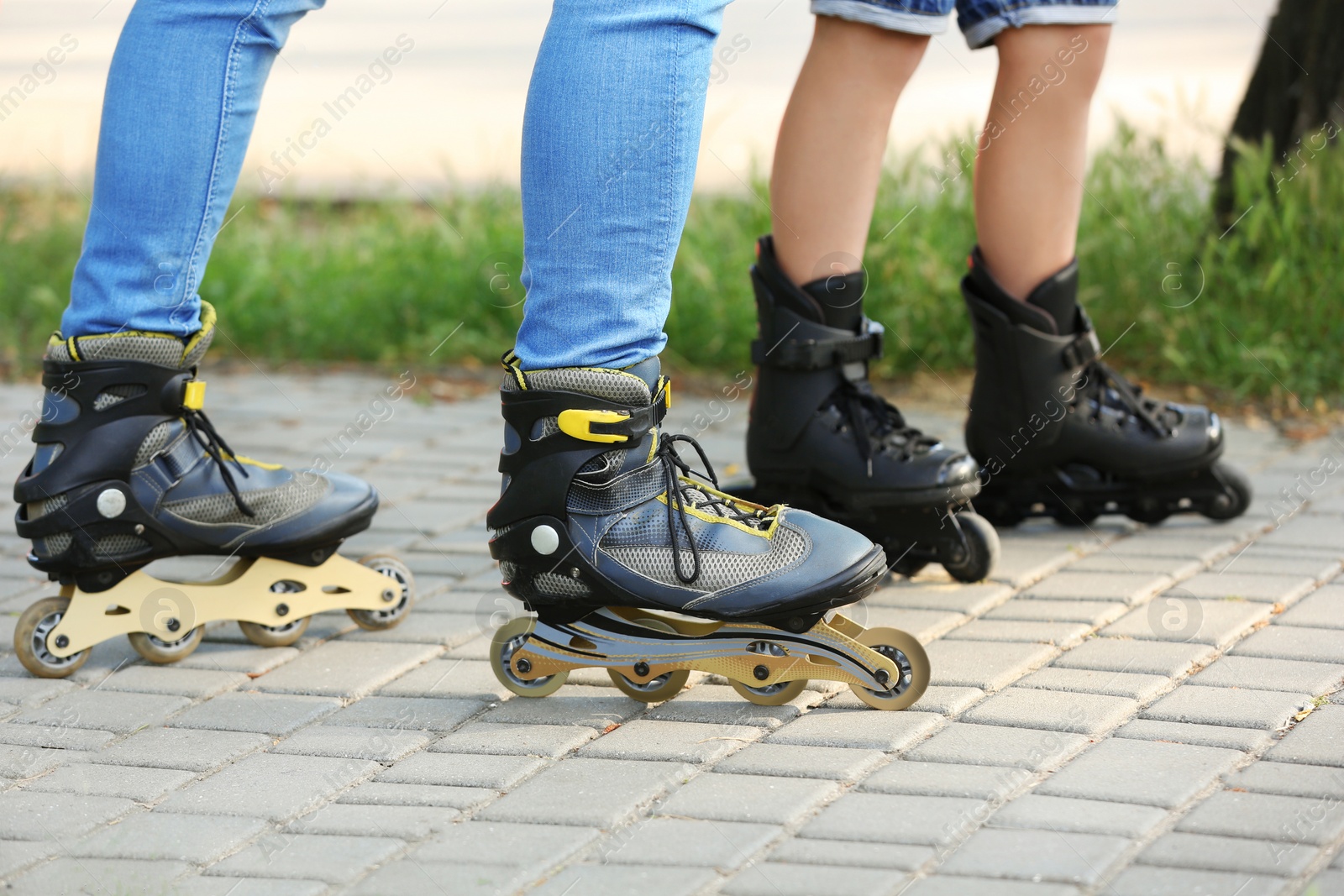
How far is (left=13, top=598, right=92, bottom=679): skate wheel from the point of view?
7.73ft

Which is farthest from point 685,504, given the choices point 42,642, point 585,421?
point 42,642

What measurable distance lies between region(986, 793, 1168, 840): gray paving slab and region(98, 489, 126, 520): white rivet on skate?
1.49 meters

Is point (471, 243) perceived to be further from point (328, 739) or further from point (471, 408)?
point (328, 739)

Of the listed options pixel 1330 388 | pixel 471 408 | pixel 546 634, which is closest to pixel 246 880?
pixel 546 634

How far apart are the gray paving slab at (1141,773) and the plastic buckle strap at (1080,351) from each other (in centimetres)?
125

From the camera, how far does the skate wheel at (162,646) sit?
2.43 m

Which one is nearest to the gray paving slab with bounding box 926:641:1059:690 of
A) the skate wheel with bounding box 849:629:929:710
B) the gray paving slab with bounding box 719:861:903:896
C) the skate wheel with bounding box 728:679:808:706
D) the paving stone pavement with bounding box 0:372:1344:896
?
the paving stone pavement with bounding box 0:372:1344:896

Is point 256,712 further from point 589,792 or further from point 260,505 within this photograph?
point 589,792

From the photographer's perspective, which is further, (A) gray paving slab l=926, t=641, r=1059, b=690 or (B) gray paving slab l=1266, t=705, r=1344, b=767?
(A) gray paving slab l=926, t=641, r=1059, b=690

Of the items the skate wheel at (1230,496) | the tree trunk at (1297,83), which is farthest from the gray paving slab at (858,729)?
the tree trunk at (1297,83)

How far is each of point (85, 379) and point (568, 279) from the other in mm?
878

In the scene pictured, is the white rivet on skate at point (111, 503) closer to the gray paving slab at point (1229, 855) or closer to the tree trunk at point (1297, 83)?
the gray paving slab at point (1229, 855)

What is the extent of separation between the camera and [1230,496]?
124 inches

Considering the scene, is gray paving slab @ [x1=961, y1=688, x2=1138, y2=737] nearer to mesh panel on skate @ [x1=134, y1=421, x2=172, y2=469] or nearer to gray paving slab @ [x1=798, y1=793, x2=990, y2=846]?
gray paving slab @ [x1=798, y1=793, x2=990, y2=846]
